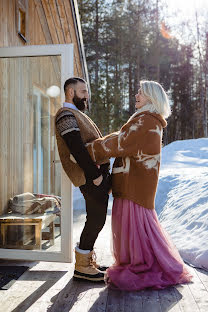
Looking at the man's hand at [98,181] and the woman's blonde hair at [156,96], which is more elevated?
the woman's blonde hair at [156,96]

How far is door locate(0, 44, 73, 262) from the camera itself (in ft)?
10.6

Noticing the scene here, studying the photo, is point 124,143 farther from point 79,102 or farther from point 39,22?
point 39,22

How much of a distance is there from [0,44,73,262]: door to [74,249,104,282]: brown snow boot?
0.40 meters

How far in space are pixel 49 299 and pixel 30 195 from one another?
1.21 m

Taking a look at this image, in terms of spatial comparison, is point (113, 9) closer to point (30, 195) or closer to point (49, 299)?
point (30, 195)

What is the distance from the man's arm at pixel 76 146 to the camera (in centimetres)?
260

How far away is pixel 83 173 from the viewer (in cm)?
271

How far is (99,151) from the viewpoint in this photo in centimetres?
268

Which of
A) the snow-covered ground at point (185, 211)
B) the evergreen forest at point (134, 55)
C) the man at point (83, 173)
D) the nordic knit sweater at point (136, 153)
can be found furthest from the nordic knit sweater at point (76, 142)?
the evergreen forest at point (134, 55)

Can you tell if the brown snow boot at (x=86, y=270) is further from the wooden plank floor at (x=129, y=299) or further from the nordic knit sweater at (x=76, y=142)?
the nordic knit sweater at (x=76, y=142)

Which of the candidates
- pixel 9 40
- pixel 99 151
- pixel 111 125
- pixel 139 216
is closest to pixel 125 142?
pixel 99 151

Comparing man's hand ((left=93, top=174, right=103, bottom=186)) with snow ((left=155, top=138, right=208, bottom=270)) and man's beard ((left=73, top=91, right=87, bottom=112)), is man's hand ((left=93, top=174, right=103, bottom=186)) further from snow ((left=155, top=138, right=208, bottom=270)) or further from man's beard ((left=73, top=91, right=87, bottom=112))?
snow ((left=155, top=138, right=208, bottom=270))

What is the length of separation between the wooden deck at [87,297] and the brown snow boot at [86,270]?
0.05m

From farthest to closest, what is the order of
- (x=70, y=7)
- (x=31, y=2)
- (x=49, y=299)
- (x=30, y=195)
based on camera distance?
(x=70, y=7) → (x=31, y=2) → (x=30, y=195) → (x=49, y=299)
